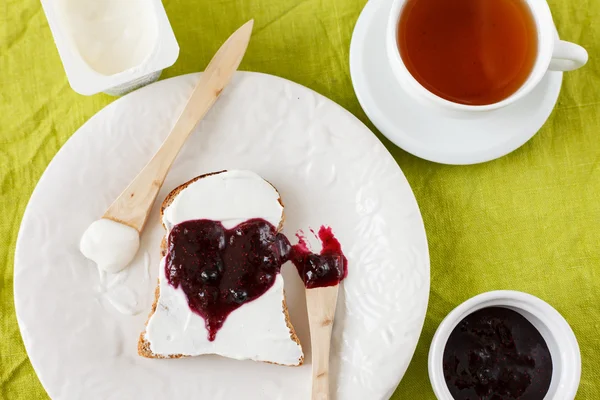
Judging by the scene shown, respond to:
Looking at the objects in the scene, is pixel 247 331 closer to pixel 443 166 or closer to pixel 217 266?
pixel 217 266

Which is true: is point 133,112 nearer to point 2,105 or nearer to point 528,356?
point 2,105

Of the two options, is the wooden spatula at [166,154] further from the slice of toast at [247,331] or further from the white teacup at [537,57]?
the white teacup at [537,57]

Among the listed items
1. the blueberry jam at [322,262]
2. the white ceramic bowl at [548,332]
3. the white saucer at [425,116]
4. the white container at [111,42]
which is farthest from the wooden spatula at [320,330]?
the white container at [111,42]

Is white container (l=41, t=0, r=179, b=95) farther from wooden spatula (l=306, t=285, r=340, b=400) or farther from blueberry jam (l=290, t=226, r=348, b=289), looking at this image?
wooden spatula (l=306, t=285, r=340, b=400)

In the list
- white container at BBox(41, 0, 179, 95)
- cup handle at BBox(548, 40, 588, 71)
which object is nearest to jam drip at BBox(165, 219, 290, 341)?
white container at BBox(41, 0, 179, 95)

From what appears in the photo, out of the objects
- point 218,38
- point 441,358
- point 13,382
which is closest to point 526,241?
point 441,358

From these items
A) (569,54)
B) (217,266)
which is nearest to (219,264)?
(217,266)

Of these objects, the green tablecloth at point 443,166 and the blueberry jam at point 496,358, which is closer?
the blueberry jam at point 496,358
